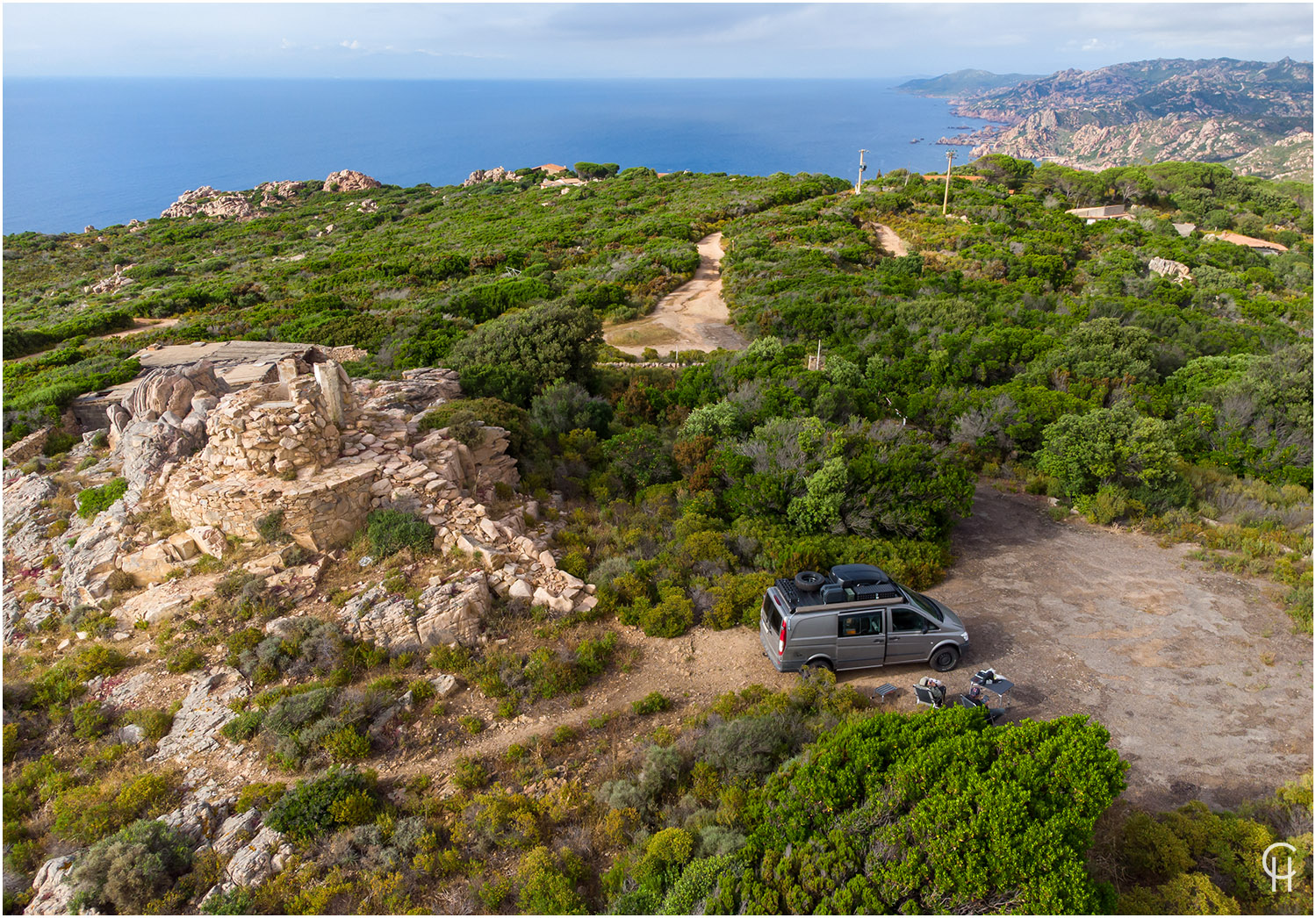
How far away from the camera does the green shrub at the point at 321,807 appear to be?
7.26 meters

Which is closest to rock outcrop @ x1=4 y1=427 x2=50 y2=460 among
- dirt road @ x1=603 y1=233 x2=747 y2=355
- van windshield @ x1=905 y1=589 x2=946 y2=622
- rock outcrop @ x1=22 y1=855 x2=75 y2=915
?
rock outcrop @ x1=22 y1=855 x2=75 y2=915

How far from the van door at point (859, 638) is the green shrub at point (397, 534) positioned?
7.19 meters

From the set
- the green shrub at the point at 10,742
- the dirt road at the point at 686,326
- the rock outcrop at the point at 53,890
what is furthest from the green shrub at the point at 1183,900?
the dirt road at the point at 686,326

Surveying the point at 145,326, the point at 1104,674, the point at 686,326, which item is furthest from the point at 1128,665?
the point at 145,326

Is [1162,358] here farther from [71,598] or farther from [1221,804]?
[71,598]

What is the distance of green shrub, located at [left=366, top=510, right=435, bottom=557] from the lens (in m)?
11.4

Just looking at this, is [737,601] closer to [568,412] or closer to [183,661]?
[183,661]

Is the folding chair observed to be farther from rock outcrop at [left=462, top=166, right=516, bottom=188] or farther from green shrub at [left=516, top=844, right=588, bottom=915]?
rock outcrop at [left=462, top=166, right=516, bottom=188]

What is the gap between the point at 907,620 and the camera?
978 cm

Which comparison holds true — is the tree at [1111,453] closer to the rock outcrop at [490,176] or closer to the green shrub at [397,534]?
the green shrub at [397,534]

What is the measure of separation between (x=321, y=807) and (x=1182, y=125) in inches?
6828

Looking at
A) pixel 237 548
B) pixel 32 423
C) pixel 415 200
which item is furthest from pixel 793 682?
pixel 415 200

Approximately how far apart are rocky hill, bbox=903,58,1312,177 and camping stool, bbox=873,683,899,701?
123m

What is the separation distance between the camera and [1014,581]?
40.3ft
